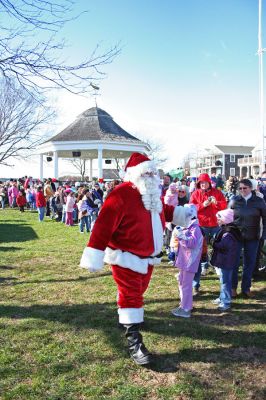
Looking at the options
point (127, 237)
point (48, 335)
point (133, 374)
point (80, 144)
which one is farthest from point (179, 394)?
Answer: point (80, 144)

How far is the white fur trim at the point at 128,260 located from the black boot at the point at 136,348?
602 millimetres

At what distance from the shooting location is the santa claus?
3.97 metres

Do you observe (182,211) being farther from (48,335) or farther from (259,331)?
(48,335)

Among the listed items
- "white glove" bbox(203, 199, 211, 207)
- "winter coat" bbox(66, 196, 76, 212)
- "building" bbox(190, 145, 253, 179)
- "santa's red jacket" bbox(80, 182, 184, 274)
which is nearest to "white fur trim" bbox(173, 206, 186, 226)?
"santa's red jacket" bbox(80, 182, 184, 274)

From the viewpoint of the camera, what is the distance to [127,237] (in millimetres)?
4051

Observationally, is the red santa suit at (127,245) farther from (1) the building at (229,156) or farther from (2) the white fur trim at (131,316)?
(1) the building at (229,156)

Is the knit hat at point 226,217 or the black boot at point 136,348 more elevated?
the knit hat at point 226,217

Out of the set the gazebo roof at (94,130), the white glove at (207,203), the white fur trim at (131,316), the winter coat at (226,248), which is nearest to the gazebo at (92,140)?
the gazebo roof at (94,130)

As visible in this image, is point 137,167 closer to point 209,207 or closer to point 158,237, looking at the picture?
point 158,237

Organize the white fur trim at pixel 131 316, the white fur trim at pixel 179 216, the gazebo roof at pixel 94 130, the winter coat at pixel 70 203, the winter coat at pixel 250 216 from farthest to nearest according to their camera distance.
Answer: the gazebo roof at pixel 94 130 < the winter coat at pixel 70 203 < the winter coat at pixel 250 216 < the white fur trim at pixel 179 216 < the white fur trim at pixel 131 316

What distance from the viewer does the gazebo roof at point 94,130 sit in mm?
27703

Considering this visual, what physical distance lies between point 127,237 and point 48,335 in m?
1.62

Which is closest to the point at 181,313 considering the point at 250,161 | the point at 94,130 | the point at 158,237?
the point at 158,237

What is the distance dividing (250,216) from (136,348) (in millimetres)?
2840
